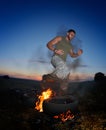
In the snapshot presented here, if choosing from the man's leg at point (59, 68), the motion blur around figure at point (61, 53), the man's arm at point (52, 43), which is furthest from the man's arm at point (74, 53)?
the man's arm at point (52, 43)

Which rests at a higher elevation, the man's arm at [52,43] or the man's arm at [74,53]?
the man's arm at [52,43]

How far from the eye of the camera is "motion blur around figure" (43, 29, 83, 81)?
10.1 metres

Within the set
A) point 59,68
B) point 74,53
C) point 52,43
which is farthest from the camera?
point 74,53

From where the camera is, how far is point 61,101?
29.2 ft

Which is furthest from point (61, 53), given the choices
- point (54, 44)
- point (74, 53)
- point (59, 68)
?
point (74, 53)

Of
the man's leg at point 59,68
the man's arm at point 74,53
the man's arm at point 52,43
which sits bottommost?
the man's leg at point 59,68

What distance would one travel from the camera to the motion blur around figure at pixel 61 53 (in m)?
10.1

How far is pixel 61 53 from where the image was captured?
1012 cm

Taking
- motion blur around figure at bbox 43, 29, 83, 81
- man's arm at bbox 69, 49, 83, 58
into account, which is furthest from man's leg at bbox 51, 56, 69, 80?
man's arm at bbox 69, 49, 83, 58

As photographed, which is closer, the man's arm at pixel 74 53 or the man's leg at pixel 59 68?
the man's leg at pixel 59 68

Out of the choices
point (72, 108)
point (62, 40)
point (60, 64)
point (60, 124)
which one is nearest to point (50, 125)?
point (60, 124)

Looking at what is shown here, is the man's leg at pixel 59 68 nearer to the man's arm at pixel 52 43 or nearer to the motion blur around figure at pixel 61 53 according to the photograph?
the motion blur around figure at pixel 61 53

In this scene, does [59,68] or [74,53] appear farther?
[74,53]

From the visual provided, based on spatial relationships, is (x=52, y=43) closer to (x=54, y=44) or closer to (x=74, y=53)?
(x=54, y=44)
